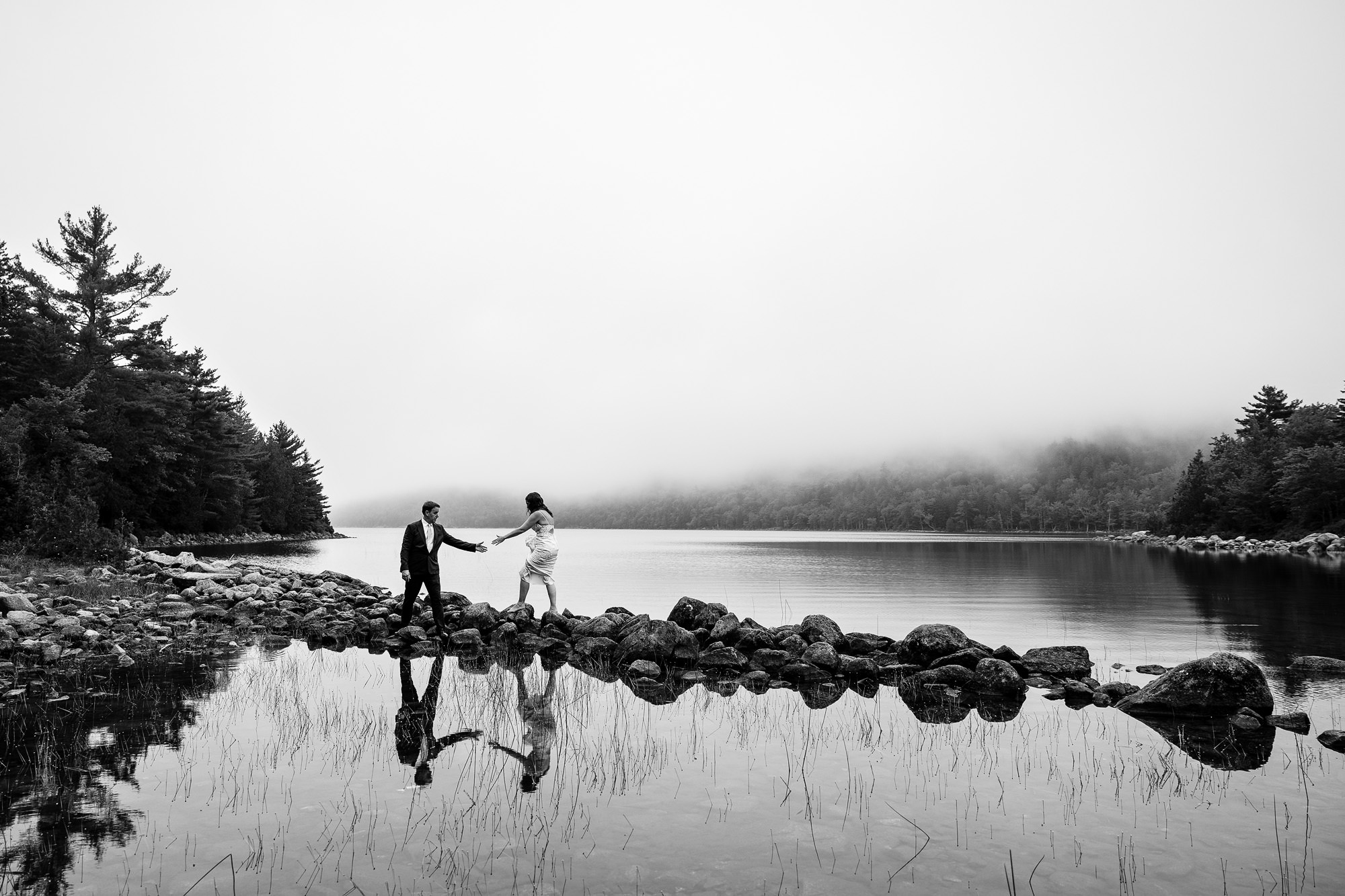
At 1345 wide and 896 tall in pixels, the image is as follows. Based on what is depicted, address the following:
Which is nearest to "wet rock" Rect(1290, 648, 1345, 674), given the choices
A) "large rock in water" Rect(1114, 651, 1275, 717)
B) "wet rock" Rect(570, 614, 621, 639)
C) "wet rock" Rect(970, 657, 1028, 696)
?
"large rock in water" Rect(1114, 651, 1275, 717)

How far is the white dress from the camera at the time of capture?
67.0 feet

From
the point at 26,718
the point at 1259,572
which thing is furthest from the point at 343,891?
the point at 1259,572

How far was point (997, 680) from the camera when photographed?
588 inches

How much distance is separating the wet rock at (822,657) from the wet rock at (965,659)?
6.49ft

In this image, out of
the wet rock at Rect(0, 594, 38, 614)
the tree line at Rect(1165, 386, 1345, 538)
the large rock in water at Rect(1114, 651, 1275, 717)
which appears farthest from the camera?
the tree line at Rect(1165, 386, 1345, 538)

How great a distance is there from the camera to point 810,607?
2988cm

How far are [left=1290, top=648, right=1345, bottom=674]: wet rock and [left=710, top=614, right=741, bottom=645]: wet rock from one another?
1192 cm

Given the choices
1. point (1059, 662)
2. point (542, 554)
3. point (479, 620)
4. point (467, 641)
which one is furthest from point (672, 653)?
point (1059, 662)

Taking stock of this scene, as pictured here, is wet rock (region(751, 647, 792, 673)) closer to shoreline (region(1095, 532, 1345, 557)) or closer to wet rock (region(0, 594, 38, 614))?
wet rock (region(0, 594, 38, 614))

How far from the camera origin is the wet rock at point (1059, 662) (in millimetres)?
16016

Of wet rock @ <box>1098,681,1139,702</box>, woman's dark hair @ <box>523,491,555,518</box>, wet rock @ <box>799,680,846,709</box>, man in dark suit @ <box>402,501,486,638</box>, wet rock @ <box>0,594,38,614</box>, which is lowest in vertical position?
wet rock @ <box>799,680,846,709</box>

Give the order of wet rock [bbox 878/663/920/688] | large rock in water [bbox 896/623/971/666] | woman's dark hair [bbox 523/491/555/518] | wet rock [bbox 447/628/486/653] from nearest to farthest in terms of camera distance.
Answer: wet rock [bbox 878/663/920/688] → large rock in water [bbox 896/623/971/666] → wet rock [bbox 447/628/486/653] → woman's dark hair [bbox 523/491/555/518]

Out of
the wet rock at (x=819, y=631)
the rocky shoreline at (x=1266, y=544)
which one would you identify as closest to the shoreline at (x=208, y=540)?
the wet rock at (x=819, y=631)

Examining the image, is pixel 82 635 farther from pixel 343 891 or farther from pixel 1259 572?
pixel 1259 572
